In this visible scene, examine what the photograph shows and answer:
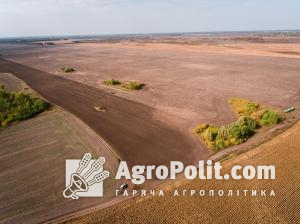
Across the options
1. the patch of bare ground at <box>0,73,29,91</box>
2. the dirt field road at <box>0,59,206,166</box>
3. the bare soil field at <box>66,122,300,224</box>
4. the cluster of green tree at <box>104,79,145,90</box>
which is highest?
the cluster of green tree at <box>104,79,145,90</box>

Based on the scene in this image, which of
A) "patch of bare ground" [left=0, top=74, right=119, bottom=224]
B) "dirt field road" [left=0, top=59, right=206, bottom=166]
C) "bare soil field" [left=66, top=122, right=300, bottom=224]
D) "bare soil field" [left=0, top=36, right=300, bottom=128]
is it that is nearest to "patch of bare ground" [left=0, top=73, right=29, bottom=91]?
"dirt field road" [left=0, top=59, right=206, bottom=166]

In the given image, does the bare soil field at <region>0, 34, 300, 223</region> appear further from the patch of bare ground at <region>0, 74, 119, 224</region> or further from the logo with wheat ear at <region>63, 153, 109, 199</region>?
the logo with wheat ear at <region>63, 153, 109, 199</region>

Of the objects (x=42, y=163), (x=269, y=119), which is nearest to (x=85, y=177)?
(x=42, y=163)

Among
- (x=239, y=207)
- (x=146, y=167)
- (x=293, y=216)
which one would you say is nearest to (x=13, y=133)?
(x=146, y=167)

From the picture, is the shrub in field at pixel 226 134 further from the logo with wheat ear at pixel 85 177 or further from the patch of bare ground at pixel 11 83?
the patch of bare ground at pixel 11 83

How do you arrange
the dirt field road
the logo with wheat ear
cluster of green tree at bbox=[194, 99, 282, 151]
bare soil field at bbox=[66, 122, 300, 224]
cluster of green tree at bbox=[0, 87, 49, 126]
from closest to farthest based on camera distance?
1. bare soil field at bbox=[66, 122, 300, 224]
2. the logo with wheat ear
3. the dirt field road
4. cluster of green tree at bbox=[194, 99, 282, 151]
5. cluster of green tree at bbox=[0, 87, 49, 126]

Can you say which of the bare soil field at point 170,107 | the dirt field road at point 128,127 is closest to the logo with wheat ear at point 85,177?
the bare soil field at point 170,107
